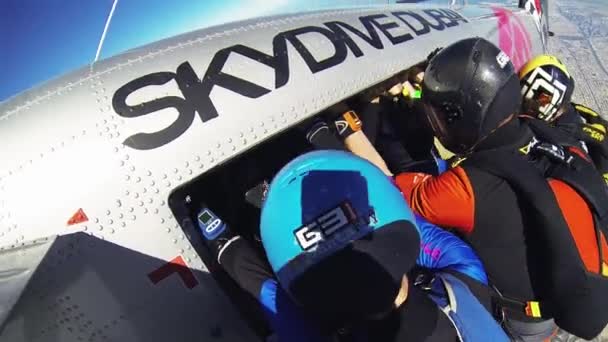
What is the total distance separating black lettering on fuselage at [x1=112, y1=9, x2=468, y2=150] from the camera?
220cm

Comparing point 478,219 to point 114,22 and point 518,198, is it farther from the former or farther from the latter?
point 114,22

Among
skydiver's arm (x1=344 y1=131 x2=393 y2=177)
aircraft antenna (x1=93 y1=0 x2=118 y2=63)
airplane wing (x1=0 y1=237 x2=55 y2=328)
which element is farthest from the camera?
skydiver's arm (x1=344 y1=131 x2=393 y2=177)

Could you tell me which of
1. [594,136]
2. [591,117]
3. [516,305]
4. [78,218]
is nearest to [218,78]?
[78,218]

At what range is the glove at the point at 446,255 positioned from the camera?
1917 mm

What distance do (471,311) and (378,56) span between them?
1.96 meters

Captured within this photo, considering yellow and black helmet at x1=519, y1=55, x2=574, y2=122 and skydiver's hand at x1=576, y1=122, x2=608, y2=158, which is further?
yellow and black helmet at x1=519, y1=55, x2=574, y2=122

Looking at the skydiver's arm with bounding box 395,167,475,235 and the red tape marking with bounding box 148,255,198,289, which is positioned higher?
the red tape marking with bounding box 148,255,198,289

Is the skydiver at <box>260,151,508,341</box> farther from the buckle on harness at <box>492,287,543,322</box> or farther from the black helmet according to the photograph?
the buckle on harness at <box>492,287,543,322</box>

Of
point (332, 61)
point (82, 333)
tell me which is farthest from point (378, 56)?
point (82, 333)

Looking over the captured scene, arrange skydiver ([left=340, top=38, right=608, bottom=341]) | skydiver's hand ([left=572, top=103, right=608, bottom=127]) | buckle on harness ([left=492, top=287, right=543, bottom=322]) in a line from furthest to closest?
skydiver's hand ([left=572, top=103, right=608, bottom=127]) < buckle on harness ([left=492, top=287, right=543, bottom=322]) < skydiver ([left=340, top=38, right=608, bottom=341])

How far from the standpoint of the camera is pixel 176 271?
2320mm

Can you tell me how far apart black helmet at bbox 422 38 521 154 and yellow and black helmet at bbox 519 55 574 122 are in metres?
1.61

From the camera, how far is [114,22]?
2.71 m

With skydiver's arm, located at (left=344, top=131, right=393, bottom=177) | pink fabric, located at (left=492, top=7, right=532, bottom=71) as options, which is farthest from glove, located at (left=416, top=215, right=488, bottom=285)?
pink fabric, located at (left=492, top=7, right=532, bottom=71)
